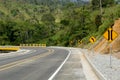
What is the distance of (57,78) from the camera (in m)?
19.2

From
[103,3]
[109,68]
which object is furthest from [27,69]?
[103,3]

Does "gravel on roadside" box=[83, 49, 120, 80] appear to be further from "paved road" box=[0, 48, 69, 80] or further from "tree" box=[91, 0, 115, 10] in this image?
"tree" box=[91, 0, 115, 10]

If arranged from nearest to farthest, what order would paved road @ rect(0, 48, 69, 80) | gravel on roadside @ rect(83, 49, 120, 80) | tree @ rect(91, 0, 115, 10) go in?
gravel on roadside @ rect(83, 49, 120, 80) < paved road @ rect(0, 48, 69, 80) < tree @ rect(91, 0, 115, 10)

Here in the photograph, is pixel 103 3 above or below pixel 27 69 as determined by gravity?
above

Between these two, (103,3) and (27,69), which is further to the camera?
(103,3)

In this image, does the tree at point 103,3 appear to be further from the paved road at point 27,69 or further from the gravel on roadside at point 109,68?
the gravel on roadside at point 109,68

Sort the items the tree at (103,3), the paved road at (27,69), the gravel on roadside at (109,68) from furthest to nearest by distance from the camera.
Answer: the tree at (103,3)
the paved road at (27,69)
the gravel on roadside at (109,68)

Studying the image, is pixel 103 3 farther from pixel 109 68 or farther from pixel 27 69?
pixel 27 69

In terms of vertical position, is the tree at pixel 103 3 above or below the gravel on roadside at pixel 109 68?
above

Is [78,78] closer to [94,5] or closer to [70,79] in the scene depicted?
[70,79]

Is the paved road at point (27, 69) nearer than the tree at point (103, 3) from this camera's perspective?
Yes

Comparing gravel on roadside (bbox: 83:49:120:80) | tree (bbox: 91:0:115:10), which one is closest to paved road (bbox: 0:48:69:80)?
gravel on roadside (bbox: 83:49:120:80)

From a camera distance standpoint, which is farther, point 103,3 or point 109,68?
point 103,3

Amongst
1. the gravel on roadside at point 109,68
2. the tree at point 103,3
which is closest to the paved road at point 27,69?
the gravel on roadside at point 109,68
